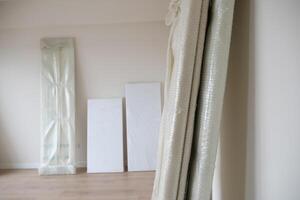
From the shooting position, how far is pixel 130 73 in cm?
429

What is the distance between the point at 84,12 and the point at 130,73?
1.26m

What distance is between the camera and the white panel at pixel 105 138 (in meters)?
4.14

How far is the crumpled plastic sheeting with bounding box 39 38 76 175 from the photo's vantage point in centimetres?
420

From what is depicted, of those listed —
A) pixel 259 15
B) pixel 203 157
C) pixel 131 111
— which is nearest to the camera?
pixel 259 15

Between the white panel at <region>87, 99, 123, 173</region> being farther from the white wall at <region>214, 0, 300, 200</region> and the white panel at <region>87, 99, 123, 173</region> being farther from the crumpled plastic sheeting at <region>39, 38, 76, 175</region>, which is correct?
the white wall at <region>214, 0, 300, 200</region>

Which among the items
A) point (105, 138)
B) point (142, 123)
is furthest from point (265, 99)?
point (105, 138)

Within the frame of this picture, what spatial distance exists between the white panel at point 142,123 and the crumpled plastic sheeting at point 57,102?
94cm

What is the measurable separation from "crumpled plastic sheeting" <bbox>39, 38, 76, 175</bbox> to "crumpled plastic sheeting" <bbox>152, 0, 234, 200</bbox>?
357 cm

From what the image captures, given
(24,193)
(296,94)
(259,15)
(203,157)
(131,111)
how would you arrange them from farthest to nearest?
(131,111) → (24,193) → (203,157) → (259,15) → (296,94)

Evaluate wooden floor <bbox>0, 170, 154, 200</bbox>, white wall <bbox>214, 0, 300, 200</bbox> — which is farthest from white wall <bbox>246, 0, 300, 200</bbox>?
wooden floor <bbox>0, 170, 154, 200</bbox>

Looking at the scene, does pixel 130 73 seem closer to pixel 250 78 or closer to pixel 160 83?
pixel 160 83

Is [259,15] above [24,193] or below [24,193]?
above

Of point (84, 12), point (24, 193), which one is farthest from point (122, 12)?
point (24, 193)

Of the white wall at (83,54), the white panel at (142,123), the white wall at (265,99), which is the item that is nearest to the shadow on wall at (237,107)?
the white wall at (265,99)
